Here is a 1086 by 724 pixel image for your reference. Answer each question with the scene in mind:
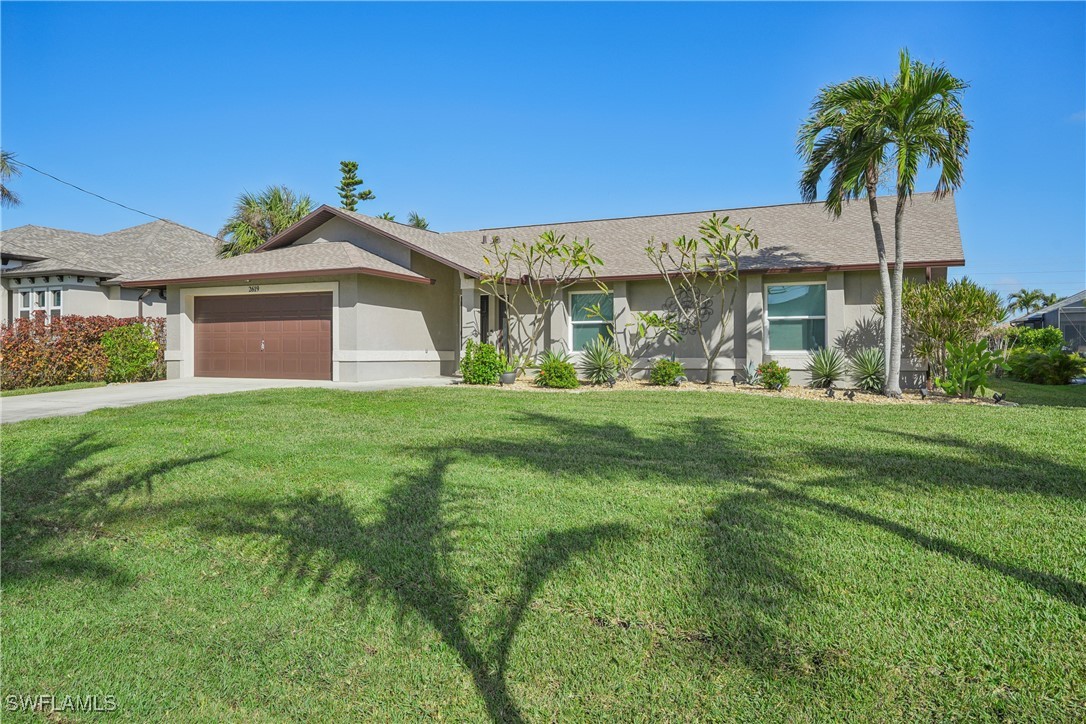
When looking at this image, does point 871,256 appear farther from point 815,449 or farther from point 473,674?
point 473,674

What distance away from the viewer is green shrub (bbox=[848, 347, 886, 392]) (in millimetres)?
13664

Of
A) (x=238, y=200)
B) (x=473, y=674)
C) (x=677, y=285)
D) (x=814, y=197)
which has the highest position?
(x=238, y=200)

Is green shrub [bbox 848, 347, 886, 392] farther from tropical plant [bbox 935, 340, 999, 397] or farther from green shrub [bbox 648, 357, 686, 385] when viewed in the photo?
green shrub [bbox 648, 357, 686, 385]

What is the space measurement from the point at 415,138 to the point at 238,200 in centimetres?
749

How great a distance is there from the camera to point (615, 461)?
657cm

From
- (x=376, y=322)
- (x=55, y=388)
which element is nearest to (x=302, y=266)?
(x=376, y=322)

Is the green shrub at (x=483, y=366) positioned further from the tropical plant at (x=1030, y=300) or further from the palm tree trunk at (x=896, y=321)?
the tropical plant at (x=1030, y=300)

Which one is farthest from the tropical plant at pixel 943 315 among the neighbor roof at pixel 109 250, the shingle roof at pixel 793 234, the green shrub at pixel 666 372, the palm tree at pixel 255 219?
the neighbor roof at pixel 109 250

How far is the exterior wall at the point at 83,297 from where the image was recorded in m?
23.4

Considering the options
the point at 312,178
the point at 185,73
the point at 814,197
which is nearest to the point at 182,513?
the point at 814,197

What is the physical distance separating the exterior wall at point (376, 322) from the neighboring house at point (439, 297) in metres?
0.04

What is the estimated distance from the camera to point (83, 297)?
23.6 metres

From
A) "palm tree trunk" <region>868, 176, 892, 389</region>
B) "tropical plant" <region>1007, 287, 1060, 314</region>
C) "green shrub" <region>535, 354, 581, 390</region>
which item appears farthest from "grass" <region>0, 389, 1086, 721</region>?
"tropical plant" <region>1007, 287, 1060, 314</region>

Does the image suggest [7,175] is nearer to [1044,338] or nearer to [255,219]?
[255,219]
